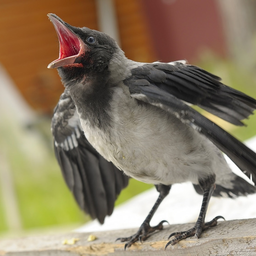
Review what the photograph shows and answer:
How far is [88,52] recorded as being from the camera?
2135mm

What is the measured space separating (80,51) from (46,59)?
5.42 metres

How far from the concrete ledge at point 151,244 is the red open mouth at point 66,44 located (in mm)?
1005

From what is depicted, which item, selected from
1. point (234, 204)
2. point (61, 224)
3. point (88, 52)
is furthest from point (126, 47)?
point (88, 52)

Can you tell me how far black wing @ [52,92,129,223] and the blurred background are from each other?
11.7 ft

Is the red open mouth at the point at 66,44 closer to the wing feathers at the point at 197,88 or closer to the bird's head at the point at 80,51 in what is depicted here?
the bird's head at the point at 80,51

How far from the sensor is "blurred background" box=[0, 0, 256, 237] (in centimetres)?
678

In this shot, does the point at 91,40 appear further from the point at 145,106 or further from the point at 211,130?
the point at 211,130

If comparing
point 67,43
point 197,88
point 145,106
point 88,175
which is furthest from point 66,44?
point 88,175

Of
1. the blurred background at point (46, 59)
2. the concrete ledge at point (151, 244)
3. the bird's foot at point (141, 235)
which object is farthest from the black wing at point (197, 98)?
the blurred background at point (46, 59)

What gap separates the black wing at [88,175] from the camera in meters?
2.80

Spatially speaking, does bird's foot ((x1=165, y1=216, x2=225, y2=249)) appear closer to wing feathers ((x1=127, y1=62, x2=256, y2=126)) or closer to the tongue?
wing feathers ((x1=127, y1=62, x2=256, y2=126))

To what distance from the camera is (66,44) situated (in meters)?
2.17

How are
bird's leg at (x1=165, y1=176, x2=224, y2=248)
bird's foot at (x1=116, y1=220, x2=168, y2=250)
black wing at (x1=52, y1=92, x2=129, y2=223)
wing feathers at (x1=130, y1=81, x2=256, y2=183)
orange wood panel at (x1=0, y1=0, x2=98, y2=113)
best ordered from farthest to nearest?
orange wood panel at (x1=0, y1=0, x2=98, y2=113)
black wing at (x1=52, y1=92, x2=129, y2=223)
bird's foot at (x1=116, y1=220, x2=168, y2=250)
bird's leg at (x1=165, y1=176, x2=224, y2=248)
wing feathers at (x1=130, y1=81, x2=256, y2=183)

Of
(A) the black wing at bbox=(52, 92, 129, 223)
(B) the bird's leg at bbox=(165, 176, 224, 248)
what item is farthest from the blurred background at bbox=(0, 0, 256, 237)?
(B) the bird's leg at bbox=(165, 176, 224, 248)
